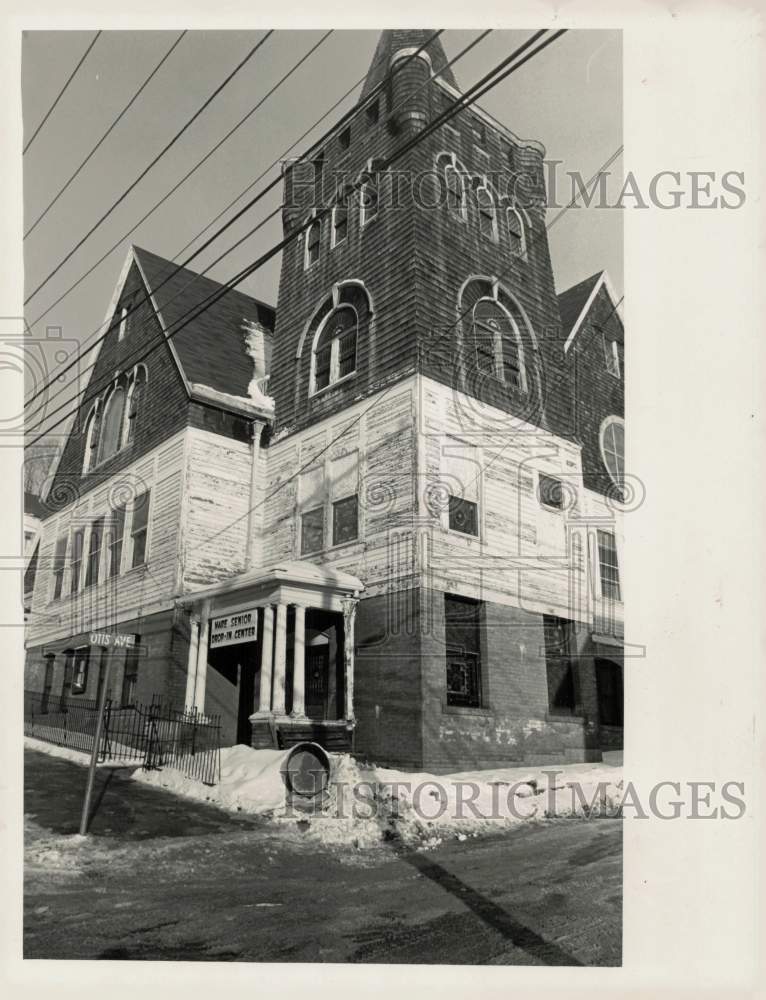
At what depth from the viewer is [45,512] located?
23.9 ft

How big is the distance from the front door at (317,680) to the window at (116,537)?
244cm

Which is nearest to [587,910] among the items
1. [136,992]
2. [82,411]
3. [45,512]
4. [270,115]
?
[136,992]

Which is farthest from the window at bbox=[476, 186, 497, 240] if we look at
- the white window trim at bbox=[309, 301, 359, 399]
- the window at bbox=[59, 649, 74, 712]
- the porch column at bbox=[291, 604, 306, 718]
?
the window at bbox=[59, 649, 74, 712]

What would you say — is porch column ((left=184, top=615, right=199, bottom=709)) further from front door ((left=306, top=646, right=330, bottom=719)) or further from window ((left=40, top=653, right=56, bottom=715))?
window ((left=40, top=653, right=56, bottom=715))

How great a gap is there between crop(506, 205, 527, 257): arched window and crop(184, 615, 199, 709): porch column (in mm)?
4699

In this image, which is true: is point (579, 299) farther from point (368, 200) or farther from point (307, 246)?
point (307, 246)

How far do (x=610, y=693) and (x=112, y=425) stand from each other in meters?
5.61

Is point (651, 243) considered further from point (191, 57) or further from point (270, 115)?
point (191, 57)

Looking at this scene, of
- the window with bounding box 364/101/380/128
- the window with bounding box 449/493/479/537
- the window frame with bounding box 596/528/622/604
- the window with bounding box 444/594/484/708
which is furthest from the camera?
the window with bounding box 364/101/380/128

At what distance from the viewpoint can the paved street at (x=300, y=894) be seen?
18.4ft

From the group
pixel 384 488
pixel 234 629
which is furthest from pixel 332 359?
pixel 234 629

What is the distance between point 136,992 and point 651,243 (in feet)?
23.5

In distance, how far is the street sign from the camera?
23.8 ft

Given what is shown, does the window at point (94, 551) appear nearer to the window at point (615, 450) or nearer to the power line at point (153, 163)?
the power line at point (153, 163)
